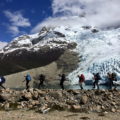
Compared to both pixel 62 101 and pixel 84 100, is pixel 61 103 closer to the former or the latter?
pixel 62 101

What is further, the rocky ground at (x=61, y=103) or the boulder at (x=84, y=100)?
the boulder at (x=84, y=100)

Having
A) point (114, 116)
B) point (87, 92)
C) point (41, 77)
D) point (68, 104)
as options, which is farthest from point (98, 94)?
point (41, 77)

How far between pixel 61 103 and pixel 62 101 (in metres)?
0.52

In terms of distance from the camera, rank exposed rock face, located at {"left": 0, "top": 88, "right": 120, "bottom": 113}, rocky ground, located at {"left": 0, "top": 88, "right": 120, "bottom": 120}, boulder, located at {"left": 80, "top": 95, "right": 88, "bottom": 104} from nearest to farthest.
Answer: rocky ground, located at {"left": 0, "top": 88, "right": 120, "bottom": 120}, exposed rock face, located at {"left": 0, "top": 88, "right": 120, "bottom": 113}, boulder, located at {"left": 80, "top": 95, "right": 88, "bottom": 104}

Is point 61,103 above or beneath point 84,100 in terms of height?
beneath

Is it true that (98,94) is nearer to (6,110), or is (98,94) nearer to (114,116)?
(114,116)

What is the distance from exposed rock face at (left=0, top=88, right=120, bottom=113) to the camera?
81.8 ft

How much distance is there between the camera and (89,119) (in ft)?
66.5

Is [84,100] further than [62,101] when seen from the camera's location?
No

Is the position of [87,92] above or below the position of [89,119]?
above

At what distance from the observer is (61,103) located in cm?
2602

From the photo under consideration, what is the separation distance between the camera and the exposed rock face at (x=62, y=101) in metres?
24.9


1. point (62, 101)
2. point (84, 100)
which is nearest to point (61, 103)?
point (62, 101)

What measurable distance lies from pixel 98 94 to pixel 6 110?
8.08 m
